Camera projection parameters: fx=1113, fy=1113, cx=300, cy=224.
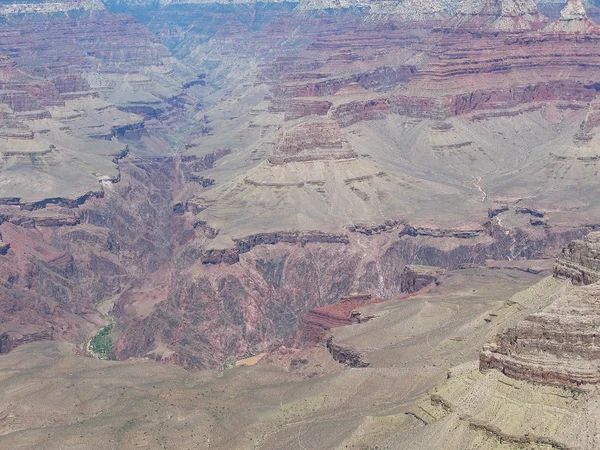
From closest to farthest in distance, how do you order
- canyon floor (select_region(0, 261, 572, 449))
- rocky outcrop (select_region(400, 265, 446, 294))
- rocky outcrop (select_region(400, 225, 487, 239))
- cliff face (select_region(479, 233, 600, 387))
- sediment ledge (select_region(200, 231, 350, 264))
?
cliff face (select_region(479, 233, 600, 387)), canyon floor (select_region(0, 261, 572, 449)), rocky outcrop (select_region(400, 265, 446, 294)), sediment ledge (select_region(200, 231, 350, 264)), rocky outcrop (select_region(400, 225, 487, 239))

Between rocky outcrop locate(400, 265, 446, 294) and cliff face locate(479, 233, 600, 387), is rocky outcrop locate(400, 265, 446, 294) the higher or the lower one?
the lower one

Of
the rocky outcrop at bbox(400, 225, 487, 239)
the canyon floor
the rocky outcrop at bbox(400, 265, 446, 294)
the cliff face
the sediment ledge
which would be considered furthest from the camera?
the rocky outcrop at bbox(400, 225, 487, 239)

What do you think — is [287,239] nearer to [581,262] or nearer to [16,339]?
[16,339]

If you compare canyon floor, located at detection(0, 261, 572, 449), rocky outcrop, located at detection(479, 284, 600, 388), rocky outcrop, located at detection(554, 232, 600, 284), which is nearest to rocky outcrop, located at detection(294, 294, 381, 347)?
canyon floor, located at detection(0, 261, 572, 449)

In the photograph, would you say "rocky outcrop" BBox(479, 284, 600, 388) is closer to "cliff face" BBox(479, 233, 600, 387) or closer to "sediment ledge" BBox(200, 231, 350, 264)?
"cliff face" BBox(479, 233, 600, 387)

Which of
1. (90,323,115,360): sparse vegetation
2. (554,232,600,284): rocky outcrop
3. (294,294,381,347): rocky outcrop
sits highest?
(554,232,600,284): rocky outcrop

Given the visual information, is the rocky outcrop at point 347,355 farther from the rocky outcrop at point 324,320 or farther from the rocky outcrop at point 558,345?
the rocky outcrop at point 558,345

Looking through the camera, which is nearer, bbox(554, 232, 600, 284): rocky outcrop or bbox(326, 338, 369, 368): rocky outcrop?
bbox(554, 232, 600, 284): rocky outcrop

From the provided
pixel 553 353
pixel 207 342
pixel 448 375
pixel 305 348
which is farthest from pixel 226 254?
pixel 553 353
